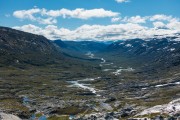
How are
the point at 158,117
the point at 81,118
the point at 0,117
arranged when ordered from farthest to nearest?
the point at 81,118 < the point at 0,117 < the point at 158,117

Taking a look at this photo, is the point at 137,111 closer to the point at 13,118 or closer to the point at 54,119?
the point at 54,119

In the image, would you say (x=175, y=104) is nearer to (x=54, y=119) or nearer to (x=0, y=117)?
(x=54, y=119)

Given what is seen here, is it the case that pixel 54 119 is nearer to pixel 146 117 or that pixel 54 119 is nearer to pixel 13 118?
pixel 13 118

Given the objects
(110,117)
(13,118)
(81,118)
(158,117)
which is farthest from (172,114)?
(13,118)

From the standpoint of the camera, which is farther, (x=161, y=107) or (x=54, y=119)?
(x=54, y=119)

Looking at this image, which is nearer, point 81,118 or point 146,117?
point 146,117

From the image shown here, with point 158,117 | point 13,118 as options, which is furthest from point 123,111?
point 13,118

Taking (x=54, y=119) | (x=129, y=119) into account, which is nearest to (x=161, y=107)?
(x=129, y=119)

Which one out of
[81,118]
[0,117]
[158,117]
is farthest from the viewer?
[81,118]
